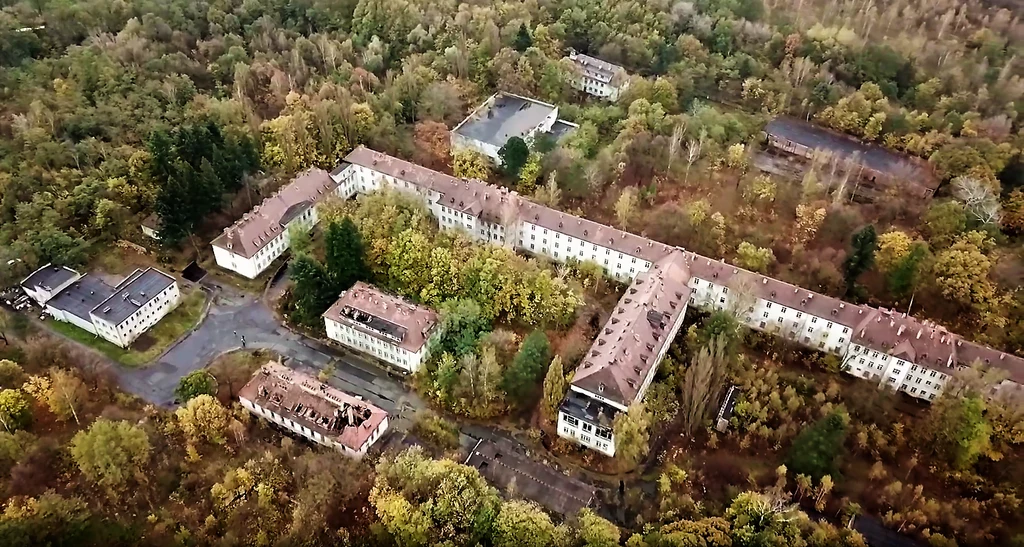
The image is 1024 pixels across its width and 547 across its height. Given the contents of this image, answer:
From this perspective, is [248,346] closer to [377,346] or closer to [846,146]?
[377,346]

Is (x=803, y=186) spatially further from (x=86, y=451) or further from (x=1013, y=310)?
(x=86, y=451)

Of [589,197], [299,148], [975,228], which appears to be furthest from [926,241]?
[299,148]

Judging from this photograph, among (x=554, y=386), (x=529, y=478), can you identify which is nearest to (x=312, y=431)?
(x=529, y=478)

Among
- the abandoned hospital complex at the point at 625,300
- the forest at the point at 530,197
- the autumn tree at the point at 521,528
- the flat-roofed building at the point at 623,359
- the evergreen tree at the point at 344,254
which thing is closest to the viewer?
the autumn tree at the point at 521,528

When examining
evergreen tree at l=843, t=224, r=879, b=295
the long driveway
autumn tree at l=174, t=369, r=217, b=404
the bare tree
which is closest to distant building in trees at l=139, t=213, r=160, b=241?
the long driveway

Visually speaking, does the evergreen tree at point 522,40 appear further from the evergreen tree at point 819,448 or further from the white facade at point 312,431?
the evergreen tree at point 819,448

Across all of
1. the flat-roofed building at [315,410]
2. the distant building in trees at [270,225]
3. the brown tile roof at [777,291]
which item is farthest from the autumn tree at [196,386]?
the brown tile roof at [777,291]

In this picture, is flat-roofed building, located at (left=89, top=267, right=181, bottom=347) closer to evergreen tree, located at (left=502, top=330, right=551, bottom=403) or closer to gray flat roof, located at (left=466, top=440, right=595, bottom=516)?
gray flat roof, located at (left=466, top=440, right=595, bottom=516)
